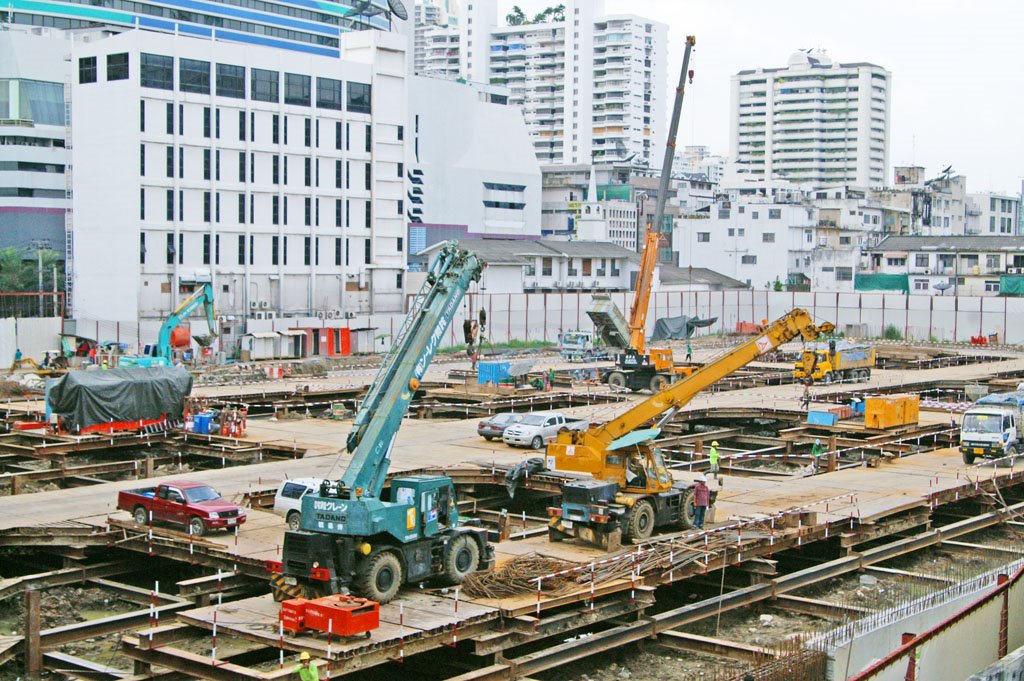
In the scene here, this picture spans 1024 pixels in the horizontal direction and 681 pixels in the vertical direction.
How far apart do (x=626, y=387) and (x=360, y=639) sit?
150 feet

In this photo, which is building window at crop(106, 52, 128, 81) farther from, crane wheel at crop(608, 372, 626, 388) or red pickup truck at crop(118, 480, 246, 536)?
red pickup truck at crop(118, 480, 246, 536)

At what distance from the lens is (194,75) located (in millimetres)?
81188

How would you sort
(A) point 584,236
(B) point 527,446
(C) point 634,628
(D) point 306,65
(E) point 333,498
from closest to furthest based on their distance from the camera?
(E) point 333,498, (C) point 634,628, (B) point 527,446, (D) point 306,65, (A) point 584,236

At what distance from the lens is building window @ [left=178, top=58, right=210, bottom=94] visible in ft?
265

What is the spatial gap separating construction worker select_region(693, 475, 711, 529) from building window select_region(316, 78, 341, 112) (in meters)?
60.7

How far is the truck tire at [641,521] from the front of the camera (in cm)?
2938

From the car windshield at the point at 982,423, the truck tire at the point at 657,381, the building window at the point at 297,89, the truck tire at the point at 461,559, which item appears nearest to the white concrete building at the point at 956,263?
the truck tire at the point at 657,381

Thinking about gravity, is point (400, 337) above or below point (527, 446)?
above

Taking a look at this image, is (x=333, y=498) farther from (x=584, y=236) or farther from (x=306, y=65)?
(x=584, y=236)

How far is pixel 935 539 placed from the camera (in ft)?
112

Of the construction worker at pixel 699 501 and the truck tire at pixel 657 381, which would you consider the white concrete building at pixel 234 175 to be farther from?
the construction worker at pixel 699 501

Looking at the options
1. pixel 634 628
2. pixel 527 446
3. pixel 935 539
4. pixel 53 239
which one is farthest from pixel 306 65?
pixel 634 628

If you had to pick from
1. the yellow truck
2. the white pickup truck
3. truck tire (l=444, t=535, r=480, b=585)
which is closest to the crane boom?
truck tire (l=444, t=535, r=480, b=585)

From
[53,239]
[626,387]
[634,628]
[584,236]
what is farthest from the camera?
[584,236]
